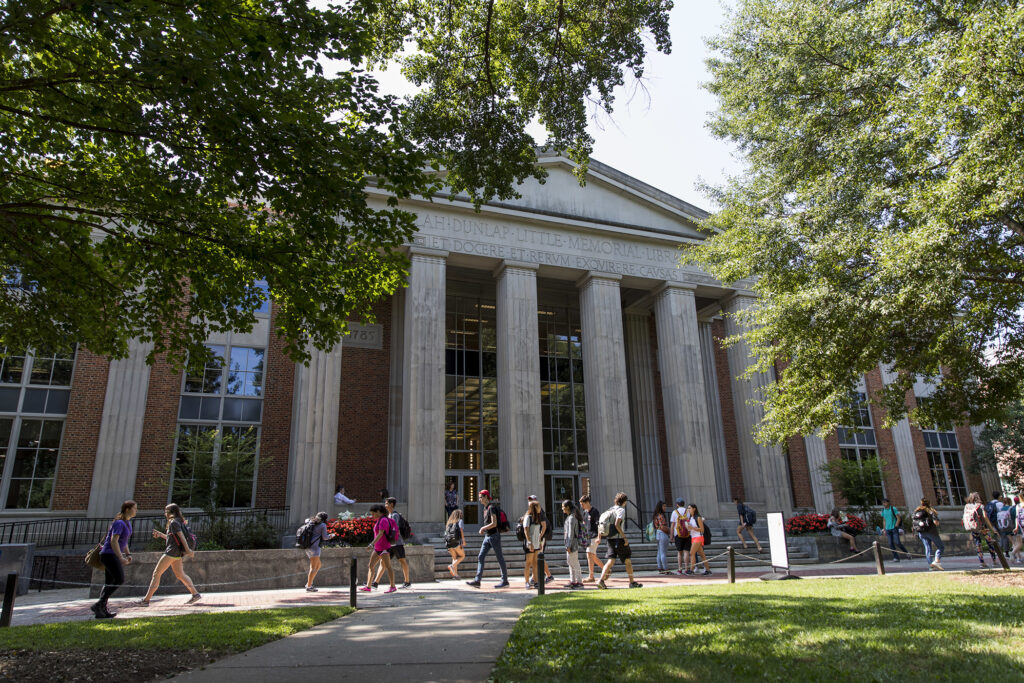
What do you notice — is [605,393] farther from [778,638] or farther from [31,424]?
[31,424]

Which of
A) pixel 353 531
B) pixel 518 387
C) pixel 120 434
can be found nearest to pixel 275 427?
pixel 120 434

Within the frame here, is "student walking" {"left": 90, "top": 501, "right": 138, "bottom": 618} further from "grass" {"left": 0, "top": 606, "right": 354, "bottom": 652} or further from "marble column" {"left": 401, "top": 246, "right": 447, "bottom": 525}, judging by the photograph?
"marble column" {"left": 401, "top": 246, "right": 447, "bottom": 525}

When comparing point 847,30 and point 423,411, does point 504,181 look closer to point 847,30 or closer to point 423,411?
point 847,30

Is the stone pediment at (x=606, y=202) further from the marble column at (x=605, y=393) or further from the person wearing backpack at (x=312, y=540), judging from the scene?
the person wearing backpack at (x=312, y=540)

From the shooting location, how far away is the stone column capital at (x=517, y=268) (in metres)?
22.9

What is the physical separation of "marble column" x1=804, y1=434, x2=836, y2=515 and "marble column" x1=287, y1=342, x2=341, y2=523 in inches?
746

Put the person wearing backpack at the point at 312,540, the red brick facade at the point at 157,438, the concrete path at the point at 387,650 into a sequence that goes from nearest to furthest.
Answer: the concrete path at the point at 387,650, the person wearing backpack at the point at 312,540, the red brick facade at the point at 157,438

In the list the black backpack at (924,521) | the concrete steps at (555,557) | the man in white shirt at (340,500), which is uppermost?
the man in white shirt at (340,500)

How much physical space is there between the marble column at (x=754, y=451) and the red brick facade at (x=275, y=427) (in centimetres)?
1628

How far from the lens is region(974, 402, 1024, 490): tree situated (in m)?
29.8

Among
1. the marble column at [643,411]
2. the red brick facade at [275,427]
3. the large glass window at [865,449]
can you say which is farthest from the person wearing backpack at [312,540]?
the large glass window at [865,449]

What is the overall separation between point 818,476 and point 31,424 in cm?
2830

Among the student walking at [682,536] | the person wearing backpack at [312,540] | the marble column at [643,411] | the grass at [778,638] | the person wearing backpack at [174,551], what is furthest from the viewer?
the marble column at [643,411]

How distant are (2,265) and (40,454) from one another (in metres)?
12.7
